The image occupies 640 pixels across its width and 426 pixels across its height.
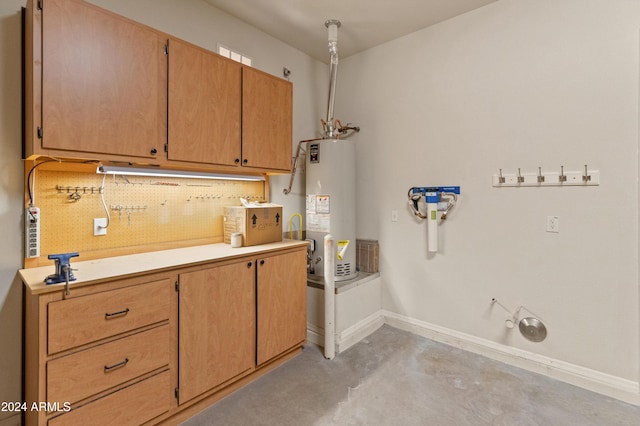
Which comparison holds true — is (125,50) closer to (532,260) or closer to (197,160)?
(197,160)

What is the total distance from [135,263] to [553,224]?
2821 mm

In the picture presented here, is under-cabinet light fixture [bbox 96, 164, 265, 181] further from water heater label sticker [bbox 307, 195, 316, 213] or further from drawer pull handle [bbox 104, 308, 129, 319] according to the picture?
drawer pull handle [bbox 104, 308, 129, 319]

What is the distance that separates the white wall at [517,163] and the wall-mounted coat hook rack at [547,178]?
Result: 0.05m

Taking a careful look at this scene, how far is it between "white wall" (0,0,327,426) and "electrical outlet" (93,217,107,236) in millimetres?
330

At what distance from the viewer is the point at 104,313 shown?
1.43 metres

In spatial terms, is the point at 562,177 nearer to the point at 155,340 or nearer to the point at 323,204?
the point at 323,204

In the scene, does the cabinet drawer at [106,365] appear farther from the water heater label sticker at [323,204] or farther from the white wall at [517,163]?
the white wall at [517,163]

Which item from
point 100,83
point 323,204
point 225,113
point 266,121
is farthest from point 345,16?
point 100,83

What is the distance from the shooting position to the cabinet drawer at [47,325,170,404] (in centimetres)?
130

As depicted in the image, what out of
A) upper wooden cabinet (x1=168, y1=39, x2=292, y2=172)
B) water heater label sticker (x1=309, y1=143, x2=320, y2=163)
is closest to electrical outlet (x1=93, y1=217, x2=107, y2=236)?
upper wooden cabinet (x1=168, y1=39, x2=292, y2=172)

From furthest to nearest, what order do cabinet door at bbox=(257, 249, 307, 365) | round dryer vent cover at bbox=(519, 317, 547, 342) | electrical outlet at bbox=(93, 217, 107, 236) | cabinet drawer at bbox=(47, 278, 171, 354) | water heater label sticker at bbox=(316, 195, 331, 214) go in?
1. water heater label sticker at bbox=(316, 195, 331, 214)
2. round dryer vent cover at bbox=(519, 317, 547, 342)
3. cabinet door at bbox=(257, 249, 307, 365)
4. electrical outlet at bbox=(93, 217, 107, 236)
5. cabinet drawer at bbox=(47, 278, 171, 354)

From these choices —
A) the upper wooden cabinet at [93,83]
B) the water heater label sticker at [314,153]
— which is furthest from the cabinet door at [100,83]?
the water heater label sticker at [314,153]

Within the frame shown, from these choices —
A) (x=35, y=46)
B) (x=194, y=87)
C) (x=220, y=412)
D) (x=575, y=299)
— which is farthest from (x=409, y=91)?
(x=220, y=412)

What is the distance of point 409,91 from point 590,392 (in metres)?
2.74
